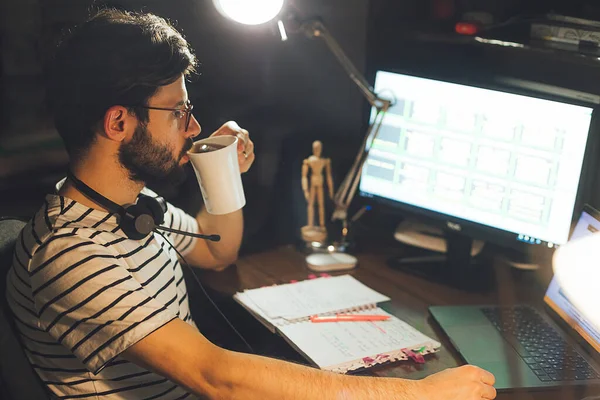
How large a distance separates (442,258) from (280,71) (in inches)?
26.9

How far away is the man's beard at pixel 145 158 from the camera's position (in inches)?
52.5

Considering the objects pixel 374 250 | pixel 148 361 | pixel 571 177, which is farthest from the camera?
pixel 374 250

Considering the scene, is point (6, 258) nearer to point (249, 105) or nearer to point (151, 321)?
point (151, 321)

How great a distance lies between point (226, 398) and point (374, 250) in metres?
0.85

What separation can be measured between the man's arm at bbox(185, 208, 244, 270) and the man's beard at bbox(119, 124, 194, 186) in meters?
0.37

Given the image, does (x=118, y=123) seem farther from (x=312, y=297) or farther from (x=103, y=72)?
(x=312, y=297)

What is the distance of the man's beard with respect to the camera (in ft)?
4.38

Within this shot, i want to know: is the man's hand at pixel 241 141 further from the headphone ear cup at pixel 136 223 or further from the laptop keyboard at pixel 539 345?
the laptop keyboard at pixel 539 345

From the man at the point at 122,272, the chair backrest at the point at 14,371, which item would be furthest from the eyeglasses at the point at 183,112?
the chair backrest at the point at 14,371

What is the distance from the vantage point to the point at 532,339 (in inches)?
56.2

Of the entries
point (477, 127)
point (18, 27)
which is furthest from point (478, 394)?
point (18, 27)

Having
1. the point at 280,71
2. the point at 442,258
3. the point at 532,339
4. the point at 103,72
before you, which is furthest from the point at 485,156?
the point at 103,72

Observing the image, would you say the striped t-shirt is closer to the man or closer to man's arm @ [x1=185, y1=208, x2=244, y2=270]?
the man

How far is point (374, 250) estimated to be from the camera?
6.29 ft
